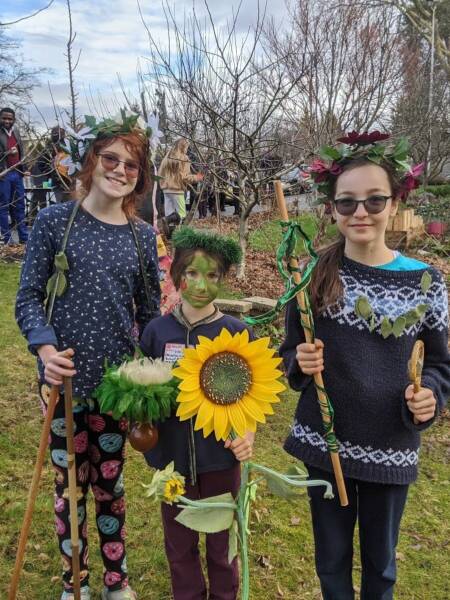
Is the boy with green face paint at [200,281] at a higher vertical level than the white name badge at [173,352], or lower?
higher

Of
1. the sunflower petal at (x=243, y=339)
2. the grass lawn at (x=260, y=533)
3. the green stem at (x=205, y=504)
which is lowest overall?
the grass lawn at (x=260, y=533)

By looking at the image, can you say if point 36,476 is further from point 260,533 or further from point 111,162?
point 260,533

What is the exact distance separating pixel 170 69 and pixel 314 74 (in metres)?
1.86

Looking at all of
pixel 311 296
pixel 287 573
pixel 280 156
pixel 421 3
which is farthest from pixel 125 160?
pixel 421 3

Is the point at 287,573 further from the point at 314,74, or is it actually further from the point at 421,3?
the point at 421,3

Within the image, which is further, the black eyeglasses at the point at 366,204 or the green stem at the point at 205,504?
the black eyeglasses at the point at 366,204

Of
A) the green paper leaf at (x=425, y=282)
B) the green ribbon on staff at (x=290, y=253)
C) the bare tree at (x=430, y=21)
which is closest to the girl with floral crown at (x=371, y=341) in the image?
the green paper leaf at (x=425, y=282)

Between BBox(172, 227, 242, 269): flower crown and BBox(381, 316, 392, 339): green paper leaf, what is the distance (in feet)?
1.95

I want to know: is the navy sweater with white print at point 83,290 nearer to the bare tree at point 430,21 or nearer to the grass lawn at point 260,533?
the grass lawn at point 260,533

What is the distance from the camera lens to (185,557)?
2.03 metres

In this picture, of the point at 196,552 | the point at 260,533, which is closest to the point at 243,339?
the point at 196,552

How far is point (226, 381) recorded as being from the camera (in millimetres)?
1388

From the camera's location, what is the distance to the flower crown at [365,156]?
5.95ft

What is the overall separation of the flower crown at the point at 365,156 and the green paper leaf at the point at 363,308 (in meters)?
0.42
